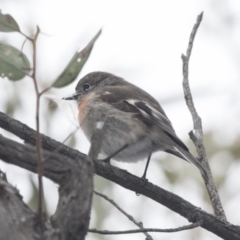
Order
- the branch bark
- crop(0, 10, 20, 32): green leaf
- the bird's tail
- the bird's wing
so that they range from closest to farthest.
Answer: the branch bark, crop(0, 10, 20, 32): green leaf, the bird's tail, the bird's wing

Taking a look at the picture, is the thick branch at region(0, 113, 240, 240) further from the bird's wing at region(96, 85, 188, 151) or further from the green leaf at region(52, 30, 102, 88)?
the bird's wing at region(96, 85, 188, 151)

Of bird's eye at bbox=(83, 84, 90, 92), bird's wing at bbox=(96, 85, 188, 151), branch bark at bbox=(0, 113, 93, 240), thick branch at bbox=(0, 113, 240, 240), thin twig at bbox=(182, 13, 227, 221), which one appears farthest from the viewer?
bird's eye at bbox=(83, 84, 90, 92)

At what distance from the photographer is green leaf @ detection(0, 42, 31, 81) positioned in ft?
6.85

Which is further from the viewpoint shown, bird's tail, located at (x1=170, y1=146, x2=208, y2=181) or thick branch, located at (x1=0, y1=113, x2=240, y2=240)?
bird's tail, located at (x1=170, y1=146, x2=208, y2=181)

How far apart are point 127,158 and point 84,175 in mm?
2913

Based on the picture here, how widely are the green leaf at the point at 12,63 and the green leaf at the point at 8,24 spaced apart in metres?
0.06

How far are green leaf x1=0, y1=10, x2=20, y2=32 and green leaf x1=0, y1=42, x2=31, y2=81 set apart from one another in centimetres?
6

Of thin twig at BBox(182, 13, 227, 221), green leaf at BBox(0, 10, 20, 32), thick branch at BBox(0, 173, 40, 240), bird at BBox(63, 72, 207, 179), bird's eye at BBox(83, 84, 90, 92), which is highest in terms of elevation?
bird's eye at BBox(83, 84, 90, 92)

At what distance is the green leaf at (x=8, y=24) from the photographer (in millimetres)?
2174

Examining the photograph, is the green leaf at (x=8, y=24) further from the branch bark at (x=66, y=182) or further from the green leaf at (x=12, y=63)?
A: the branch bark at (x=66, y=182)

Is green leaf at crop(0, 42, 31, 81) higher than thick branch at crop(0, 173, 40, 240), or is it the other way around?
green leaf at crop(0, 42, 31, 81)

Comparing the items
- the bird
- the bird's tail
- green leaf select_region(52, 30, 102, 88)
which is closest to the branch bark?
green leaf select_region(52, 30, 102, 88)

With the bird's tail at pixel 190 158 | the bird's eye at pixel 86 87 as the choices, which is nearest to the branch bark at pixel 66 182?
the bird's tail at pixel 190 158

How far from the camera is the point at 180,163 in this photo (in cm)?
544
